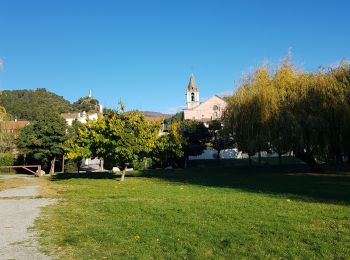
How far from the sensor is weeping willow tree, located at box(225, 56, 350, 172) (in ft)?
82.2

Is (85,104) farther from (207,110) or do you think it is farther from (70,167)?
(70,167)

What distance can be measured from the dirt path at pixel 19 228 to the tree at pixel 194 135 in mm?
35398

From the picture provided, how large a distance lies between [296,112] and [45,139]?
77.8 feet

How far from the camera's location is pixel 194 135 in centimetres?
5138

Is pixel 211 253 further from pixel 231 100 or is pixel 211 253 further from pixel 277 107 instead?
pixel 231 100

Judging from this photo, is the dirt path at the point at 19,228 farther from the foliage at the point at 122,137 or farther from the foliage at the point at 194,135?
the foliage at the point at 194,135

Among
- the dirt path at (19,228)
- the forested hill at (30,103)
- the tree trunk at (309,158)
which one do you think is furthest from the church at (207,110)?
the dirt path at (19,228)

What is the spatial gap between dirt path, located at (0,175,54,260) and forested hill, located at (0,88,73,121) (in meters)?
77.6

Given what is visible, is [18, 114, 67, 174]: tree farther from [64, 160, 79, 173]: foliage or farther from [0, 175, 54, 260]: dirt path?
[0, 175, 54, 260]: dirt path

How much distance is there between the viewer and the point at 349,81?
82.3 feet

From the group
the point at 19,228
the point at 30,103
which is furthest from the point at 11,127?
the point at 30,103

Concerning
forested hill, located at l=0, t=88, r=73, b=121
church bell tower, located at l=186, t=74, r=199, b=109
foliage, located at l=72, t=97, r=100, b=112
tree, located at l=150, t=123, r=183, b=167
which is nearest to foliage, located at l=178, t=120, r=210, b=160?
tree, located at l=150, t=123, r=183, b=167

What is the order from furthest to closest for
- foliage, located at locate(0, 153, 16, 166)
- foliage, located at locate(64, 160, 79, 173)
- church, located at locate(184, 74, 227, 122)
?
1. church, located at locate(184, 74, 227, 122)
2. foliage, located at locate(0, 153, 16, 166)
3. foliage, located at locate(64, 160, 79, 173)

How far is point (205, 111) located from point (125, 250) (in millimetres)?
84205
